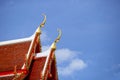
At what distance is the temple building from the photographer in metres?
18.8

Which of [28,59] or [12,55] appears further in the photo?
[12,55]

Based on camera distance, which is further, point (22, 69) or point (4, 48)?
point (4, 48)

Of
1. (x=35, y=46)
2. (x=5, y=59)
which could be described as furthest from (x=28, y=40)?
(x=5, y=59)

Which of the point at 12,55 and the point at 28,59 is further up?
the point at 12,55

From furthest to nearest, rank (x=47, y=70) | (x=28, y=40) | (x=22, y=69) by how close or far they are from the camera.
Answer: (x=28, y=40), (x=47, y=70), (x=22, y=69)

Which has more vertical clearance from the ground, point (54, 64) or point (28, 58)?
point (54, 64)

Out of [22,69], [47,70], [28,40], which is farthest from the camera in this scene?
[28,40]

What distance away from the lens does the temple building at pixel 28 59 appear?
1881 cm

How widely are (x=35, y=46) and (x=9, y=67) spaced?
2.40m

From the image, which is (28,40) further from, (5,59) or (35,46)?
(5,59)

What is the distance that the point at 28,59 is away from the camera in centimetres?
1933

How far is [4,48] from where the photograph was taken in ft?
70.2

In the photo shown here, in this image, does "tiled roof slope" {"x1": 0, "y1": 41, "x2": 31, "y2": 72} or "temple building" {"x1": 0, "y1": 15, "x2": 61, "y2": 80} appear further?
"tiled roof slope" {"x1": 0, "y1": 41, "x2": 31, "y2": 72}

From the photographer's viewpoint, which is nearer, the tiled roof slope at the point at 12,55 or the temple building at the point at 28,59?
the temple building at the point at 28,59
